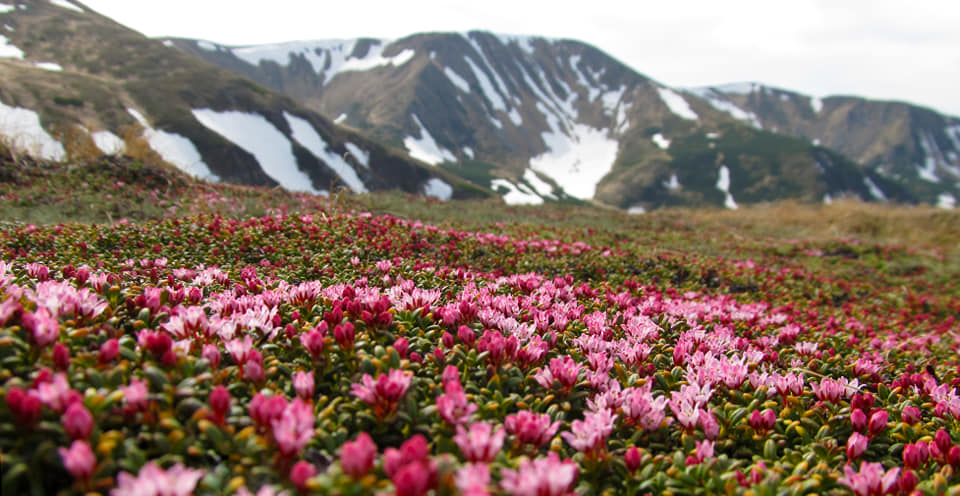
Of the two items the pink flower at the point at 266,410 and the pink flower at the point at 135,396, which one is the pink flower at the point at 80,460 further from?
the pink flower at the point at 266,410

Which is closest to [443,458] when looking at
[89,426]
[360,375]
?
[360,375]

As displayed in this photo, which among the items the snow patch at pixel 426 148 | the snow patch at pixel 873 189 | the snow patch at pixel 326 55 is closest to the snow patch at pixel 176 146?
the snow patch at pixel 426 148

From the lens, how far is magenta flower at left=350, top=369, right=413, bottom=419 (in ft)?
5.69

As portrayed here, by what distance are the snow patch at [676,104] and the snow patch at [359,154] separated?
10837 centimetres

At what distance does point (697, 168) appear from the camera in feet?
319

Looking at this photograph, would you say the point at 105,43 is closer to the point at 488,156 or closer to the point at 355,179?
the point at 355,179

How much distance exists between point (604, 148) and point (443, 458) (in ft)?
438

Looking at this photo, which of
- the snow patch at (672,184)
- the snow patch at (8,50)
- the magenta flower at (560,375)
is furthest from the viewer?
the snow patch at (672,184)

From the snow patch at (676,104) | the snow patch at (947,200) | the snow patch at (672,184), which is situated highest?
the snow patch at (676,104)

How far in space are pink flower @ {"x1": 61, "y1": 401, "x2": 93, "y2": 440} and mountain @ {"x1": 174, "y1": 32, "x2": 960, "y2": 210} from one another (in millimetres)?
67399

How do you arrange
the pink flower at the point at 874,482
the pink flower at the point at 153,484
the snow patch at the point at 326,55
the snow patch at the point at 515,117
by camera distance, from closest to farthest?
the pink flower at the point at 153,484, the pink flower at the point at 874,482, the snow patch at the point at 326,55, the snow patch at the point at 515,117

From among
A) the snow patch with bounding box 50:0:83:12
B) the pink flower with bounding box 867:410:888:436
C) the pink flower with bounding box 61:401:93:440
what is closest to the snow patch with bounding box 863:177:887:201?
the pink flower with bounding box 867:410:888:436

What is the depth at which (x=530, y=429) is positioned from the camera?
1.68m

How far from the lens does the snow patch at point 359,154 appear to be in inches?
1713
